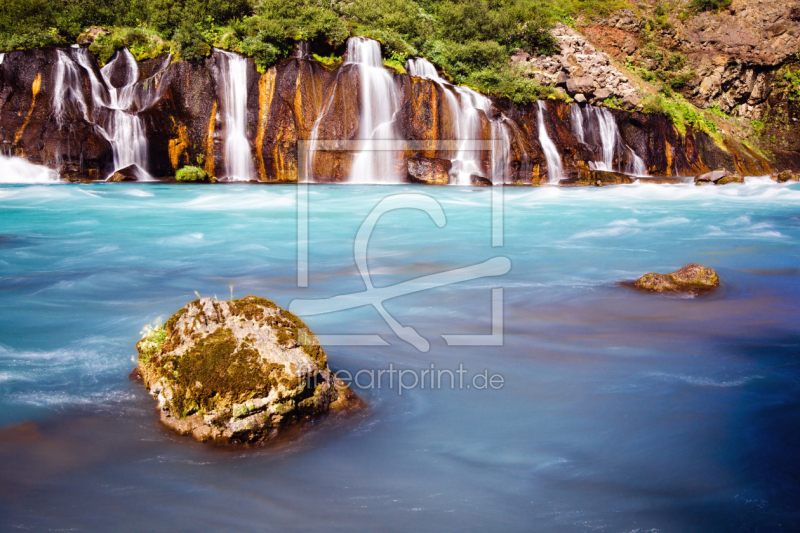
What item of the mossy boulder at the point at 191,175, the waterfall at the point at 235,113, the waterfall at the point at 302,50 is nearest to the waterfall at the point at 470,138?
the waterfall at the point at 302,50

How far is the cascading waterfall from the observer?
1995 centimetres

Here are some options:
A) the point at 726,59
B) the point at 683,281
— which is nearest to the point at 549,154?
the point at 683,281

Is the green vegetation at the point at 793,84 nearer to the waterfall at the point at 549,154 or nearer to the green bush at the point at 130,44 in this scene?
the waterfall at the point at 549,154

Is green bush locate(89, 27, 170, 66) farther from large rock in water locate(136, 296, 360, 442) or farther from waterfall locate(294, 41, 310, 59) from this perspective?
large rock in water locate(136, 296, 360, 442)

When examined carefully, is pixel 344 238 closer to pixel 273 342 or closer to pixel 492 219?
pixel 492 219

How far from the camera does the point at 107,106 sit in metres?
20.5

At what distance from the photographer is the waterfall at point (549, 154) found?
72.9ft

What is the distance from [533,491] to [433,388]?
4.31 ft

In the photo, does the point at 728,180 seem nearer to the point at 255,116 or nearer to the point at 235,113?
the point at 255,116

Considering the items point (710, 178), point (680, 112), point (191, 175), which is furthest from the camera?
point (680, 112)

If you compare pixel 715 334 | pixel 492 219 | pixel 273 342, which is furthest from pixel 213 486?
pixel 492 219

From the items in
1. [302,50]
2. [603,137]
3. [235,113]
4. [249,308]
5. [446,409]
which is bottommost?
[446,409]

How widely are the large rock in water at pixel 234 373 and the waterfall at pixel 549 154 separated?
20022mm
